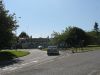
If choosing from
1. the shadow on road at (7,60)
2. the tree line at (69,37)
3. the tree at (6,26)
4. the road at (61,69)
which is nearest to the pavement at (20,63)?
the shadow on road at (7,60)

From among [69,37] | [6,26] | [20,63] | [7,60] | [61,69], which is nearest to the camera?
[61,69]

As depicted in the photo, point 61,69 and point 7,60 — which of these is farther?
point 7,60

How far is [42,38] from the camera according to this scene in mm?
197500

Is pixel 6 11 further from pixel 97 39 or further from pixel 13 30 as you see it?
pixel 97 39

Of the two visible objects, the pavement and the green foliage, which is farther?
the green foliage

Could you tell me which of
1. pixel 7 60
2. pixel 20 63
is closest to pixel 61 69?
pixel 20 63

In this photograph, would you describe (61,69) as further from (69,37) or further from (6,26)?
(69,37)

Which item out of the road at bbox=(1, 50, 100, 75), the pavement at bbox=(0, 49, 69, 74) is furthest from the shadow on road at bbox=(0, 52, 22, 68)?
the road at bbox=(1, 50, 100, 75)

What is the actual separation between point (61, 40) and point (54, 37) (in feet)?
23.0

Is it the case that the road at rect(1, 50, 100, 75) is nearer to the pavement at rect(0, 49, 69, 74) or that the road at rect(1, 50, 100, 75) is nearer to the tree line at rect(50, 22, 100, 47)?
the pavement at rect(0, 49, 69, 74)

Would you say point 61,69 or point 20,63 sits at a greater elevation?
A: point 20,63

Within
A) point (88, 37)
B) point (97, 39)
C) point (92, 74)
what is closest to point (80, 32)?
point (88, 37)

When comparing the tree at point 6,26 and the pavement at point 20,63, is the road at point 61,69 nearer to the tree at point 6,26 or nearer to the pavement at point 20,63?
the pavement at point 20,63

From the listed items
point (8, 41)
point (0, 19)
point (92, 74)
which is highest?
point (0, 19)
